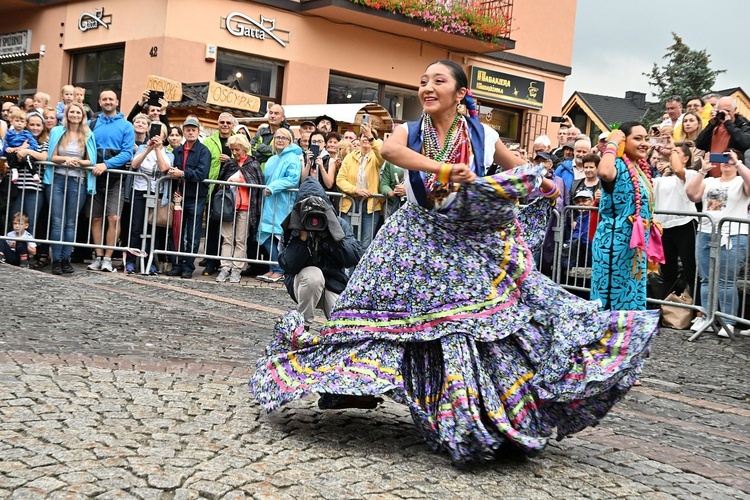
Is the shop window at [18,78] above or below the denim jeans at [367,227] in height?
above

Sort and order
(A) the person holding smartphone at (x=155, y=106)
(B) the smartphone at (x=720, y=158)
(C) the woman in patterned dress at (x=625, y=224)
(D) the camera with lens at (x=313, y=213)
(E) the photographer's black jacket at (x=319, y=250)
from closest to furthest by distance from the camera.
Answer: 1. (D) the camera with lens at (x=313, y=213)
2. (E) the photographer's black jacket at (x=319, y=250)
3. (C) the woman in patterned dress at (x=625, y=224)
4. (B) the smartphone at (x=720, y=158)
5. (A) the person holding smartphone at (x=155, y=106)

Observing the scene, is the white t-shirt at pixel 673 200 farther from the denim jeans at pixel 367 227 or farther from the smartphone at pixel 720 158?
the denim jeans at pixel 367 227

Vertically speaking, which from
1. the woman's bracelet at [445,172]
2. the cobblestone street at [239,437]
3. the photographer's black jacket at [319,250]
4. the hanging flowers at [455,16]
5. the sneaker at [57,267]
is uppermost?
the hanging flowers at [455,16]

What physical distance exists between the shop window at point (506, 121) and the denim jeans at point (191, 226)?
1550cm

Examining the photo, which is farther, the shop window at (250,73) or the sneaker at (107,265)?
the shop window at (250,73)

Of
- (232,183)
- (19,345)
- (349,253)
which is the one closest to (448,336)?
(349,253)

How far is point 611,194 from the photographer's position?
734cm

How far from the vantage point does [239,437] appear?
4559mm

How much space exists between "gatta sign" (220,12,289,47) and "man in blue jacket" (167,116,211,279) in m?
9.36

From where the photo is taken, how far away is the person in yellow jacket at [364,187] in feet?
39.1

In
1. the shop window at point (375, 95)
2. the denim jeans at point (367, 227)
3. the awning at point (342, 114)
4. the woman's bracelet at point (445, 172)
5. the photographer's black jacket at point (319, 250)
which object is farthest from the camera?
the shop window at point (375, 95)

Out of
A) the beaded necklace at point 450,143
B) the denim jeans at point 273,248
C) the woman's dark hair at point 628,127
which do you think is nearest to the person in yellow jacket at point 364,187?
the denim jeans at point 273,248

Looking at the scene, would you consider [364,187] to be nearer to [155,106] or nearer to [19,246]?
[155,106]

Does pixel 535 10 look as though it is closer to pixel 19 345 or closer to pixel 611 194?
pixel 611 194
